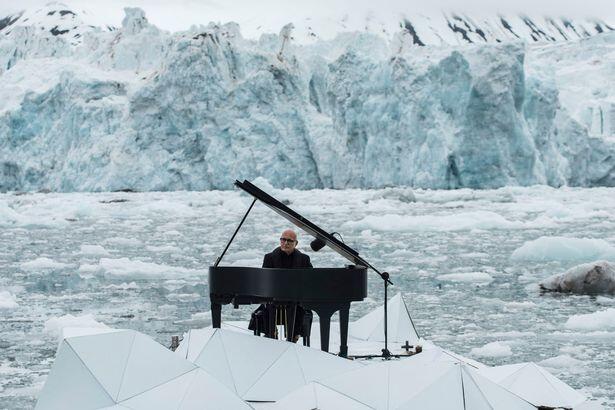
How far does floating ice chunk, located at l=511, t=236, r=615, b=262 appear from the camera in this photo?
17531 millimetres

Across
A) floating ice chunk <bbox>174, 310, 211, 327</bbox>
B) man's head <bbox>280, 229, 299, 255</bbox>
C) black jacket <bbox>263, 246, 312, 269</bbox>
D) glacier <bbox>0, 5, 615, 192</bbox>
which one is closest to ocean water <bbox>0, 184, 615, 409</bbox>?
floating ice chunk <bbox>174, 310, 211, 327</bbox>

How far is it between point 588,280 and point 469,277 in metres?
2.15

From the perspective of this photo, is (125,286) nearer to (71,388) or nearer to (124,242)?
(71,388)

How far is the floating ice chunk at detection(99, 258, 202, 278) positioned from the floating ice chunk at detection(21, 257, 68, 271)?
0.96m

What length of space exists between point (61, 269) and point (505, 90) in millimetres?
33137

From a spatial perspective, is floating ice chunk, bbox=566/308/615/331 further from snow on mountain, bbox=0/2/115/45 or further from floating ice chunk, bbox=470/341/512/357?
snow on mountain, bbox=0/2/115/45

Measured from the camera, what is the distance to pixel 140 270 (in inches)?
604

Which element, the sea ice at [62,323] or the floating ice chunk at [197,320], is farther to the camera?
the floating ice chunk at [197,320]

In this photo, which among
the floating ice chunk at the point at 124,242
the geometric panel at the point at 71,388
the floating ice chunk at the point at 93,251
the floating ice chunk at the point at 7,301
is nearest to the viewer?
the geometric panel at the point at 71,388

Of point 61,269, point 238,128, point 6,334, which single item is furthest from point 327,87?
point 6,334

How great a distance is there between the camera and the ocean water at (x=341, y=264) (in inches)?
343

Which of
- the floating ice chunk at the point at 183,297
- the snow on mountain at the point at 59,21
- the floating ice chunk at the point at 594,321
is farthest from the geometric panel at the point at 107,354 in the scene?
the snow on mountain at the point at 59,21

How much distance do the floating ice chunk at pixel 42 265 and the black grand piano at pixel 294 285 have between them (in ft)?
32.4

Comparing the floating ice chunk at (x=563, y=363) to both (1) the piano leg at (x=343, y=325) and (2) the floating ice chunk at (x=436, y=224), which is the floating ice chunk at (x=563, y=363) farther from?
(2) the floating ice chunk at (x=436, y=224)
